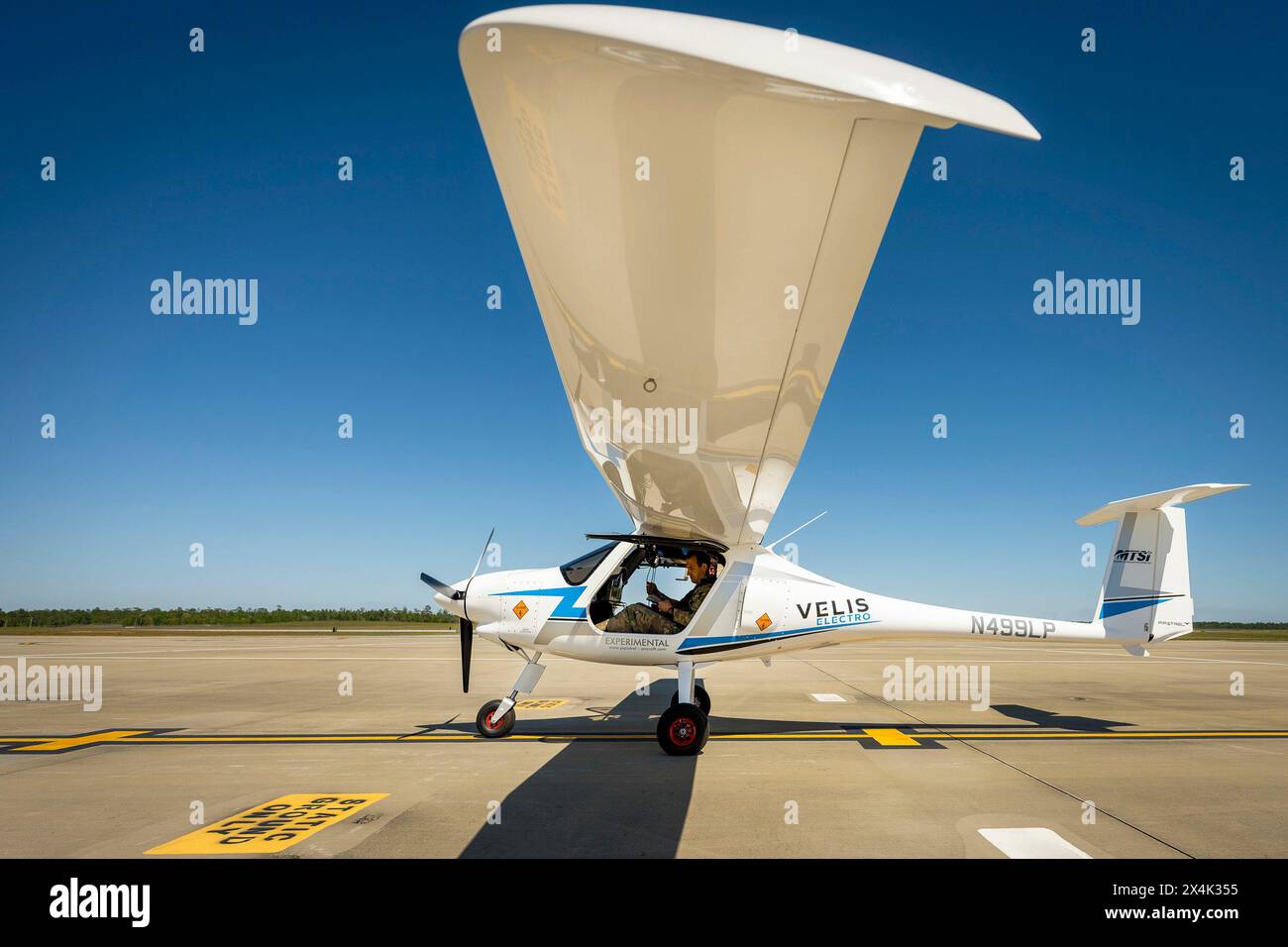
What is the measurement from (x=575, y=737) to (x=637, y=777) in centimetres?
207

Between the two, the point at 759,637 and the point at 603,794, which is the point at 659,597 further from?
the point at 603,794

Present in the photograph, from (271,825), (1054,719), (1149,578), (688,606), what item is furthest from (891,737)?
(271,825)

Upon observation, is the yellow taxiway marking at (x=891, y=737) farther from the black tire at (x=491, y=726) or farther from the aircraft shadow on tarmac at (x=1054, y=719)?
the black tire at (x=491, y=726)

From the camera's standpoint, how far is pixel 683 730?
662cm

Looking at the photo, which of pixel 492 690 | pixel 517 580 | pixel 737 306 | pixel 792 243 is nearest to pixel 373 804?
pixel 517 580

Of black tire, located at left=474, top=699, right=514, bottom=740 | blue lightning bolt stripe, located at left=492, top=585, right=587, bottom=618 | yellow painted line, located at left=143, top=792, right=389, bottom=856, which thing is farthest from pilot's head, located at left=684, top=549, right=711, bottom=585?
yellow painted line, located at left=143, top=792, right=389, bottom=856

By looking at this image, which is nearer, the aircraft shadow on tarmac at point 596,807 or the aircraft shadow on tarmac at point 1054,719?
the aircraft shadow on tarmac at point 596,807

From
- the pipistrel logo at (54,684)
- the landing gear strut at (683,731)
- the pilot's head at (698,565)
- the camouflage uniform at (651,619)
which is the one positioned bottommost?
the pipistrel logo at (54,684)

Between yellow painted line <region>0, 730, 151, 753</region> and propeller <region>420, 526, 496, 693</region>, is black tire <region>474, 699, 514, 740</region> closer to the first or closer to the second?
propeller <region>420, 526, 496, 693</region>

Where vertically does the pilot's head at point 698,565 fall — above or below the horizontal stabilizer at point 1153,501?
below

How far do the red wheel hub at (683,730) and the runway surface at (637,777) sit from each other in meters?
0.22

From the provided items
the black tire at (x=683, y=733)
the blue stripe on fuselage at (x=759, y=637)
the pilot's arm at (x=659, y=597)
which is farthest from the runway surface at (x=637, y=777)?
the pilot's arm at (x=659, y=597)

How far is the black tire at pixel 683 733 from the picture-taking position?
21.6 feet
